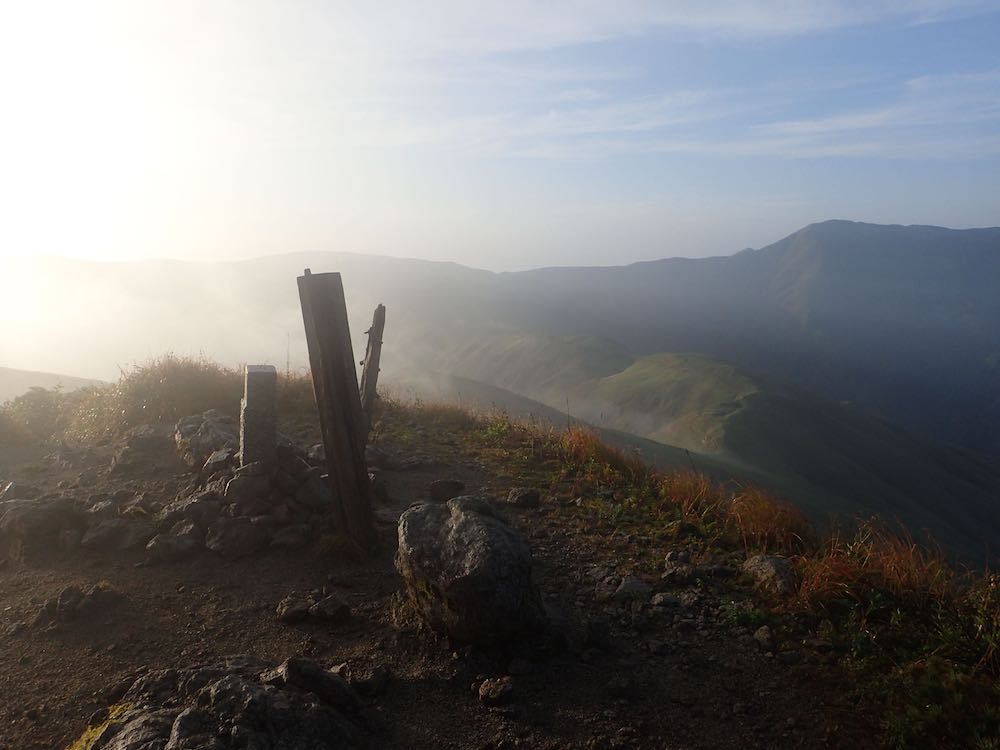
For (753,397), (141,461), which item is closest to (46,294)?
(753,397)

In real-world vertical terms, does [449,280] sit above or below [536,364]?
above

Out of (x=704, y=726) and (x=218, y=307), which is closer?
(x=704, y=726)

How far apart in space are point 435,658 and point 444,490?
11.0 feet

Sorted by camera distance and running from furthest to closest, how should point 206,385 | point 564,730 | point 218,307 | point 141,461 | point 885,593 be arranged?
point 218,307, point 206,385, point 141,461, point 885,593, point 564,730

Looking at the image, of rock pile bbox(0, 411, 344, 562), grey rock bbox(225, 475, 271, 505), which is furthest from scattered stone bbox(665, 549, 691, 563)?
grey rock bbox(225, 475, 271, 505)

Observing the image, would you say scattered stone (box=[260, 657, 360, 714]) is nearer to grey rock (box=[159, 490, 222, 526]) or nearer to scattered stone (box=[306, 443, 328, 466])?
grey rock (box=[159, 490, 222, 526])

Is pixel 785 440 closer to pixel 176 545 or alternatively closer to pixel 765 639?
pixel 765 639

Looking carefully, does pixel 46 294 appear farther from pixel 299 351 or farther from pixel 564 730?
pixel 564 730

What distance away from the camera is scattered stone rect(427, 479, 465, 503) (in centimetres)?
798

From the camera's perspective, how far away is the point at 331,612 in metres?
5.30

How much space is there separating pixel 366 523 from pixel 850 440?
273ft

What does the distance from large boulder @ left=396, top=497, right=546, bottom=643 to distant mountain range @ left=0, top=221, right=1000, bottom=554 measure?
10.2 metres

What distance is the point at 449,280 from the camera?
18012 centimetres

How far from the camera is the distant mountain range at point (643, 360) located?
67.9m
